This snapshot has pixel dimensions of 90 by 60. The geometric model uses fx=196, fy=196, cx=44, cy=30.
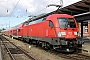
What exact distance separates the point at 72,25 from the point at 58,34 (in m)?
1.64

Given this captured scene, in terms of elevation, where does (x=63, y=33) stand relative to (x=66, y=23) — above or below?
below

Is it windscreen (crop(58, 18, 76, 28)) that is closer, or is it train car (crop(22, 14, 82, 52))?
train car (crop(22, 14, 82, 52))

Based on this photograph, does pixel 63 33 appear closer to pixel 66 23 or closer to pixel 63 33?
pixel 63 33

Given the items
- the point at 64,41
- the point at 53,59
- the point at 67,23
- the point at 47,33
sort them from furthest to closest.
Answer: the point at 47,33, the point at 67,23, the point at 64,41, the point at 53,59

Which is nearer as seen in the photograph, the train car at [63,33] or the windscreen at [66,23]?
the train car at [63,33]

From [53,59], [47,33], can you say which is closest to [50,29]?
[47,33]

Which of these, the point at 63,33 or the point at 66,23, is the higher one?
the point at 66,23

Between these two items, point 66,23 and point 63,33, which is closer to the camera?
point 63,33

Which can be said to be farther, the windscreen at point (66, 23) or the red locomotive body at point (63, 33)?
the windscreen at point (66, 23)

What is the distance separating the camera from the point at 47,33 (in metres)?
16.8

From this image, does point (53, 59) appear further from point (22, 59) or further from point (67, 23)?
point (67, 23)

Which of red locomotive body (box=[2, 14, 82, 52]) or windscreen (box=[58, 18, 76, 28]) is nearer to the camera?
red locomotive body (box=[2, 14, 82, 52])

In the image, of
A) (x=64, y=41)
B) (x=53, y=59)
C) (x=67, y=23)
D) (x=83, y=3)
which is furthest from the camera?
(x=83, y=3)

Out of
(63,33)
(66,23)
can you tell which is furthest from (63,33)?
(66,23)
